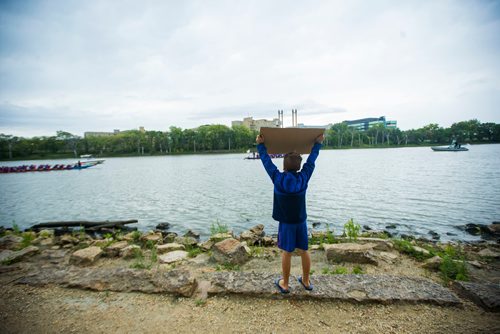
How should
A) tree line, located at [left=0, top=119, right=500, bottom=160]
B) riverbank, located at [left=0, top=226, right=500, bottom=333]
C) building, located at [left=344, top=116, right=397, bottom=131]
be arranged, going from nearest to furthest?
riverbank, located at [left=0, top=226, right=500, bottom=333]
tree line, located at [left=0, top=119, right=500, bottom=160]
building, located at [left=344, top=116, right=397, bottom=131]

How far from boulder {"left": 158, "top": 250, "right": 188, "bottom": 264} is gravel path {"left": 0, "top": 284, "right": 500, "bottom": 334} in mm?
2345

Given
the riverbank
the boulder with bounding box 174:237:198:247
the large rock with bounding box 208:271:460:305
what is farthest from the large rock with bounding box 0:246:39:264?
the large rock with bounding box 208:271:460:305

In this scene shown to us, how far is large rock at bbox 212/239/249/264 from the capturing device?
629 centimetres

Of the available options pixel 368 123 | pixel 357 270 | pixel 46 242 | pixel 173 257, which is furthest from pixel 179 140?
pixel 368 123

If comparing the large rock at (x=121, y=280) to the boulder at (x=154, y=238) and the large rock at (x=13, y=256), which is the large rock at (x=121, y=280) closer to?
the large rock at (x=13, y=256)

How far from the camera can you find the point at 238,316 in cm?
381

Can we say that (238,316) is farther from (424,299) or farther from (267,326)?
(424,299)

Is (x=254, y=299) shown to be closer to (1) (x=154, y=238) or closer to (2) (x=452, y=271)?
(2) (x=452, y=271)

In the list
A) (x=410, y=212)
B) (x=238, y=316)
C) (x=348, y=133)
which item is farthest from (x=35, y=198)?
(x=348, y=133)

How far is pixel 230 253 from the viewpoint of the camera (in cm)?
632

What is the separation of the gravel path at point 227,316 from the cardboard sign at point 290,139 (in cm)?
264

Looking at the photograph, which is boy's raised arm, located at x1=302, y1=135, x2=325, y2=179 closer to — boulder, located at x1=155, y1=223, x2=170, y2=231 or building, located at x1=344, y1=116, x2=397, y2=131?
boulder, located at x1=155, y1=223, x2=170, y2=231

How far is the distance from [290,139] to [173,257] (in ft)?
17.0

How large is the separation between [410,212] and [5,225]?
2496 centimetres
